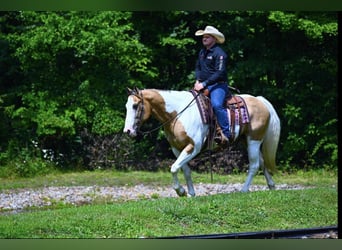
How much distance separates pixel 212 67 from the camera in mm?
7922

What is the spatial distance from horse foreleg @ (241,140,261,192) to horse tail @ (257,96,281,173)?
10 cm

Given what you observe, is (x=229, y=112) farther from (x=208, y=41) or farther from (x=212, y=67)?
(x=208, y=41)

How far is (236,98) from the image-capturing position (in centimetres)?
809

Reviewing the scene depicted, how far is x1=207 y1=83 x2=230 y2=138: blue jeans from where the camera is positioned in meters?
7.89

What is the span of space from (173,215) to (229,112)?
1.28 meters

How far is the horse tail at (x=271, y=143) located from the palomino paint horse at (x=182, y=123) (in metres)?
0.10

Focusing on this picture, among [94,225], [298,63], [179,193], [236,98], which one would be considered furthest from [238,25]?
[94,225]

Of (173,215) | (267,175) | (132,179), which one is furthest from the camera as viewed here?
(132,179)

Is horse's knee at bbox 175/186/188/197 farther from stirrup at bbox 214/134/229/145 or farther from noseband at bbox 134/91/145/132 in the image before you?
noseband at bbox 134/91/145/132

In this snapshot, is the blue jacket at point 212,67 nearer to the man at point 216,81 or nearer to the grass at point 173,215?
the man at point 216,81

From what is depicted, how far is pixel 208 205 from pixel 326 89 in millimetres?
2722

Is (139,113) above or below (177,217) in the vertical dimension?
above

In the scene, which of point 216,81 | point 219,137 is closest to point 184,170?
point 219,137

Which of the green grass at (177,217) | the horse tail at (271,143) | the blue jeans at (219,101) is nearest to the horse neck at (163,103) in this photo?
the blue jeans at (219,101)
